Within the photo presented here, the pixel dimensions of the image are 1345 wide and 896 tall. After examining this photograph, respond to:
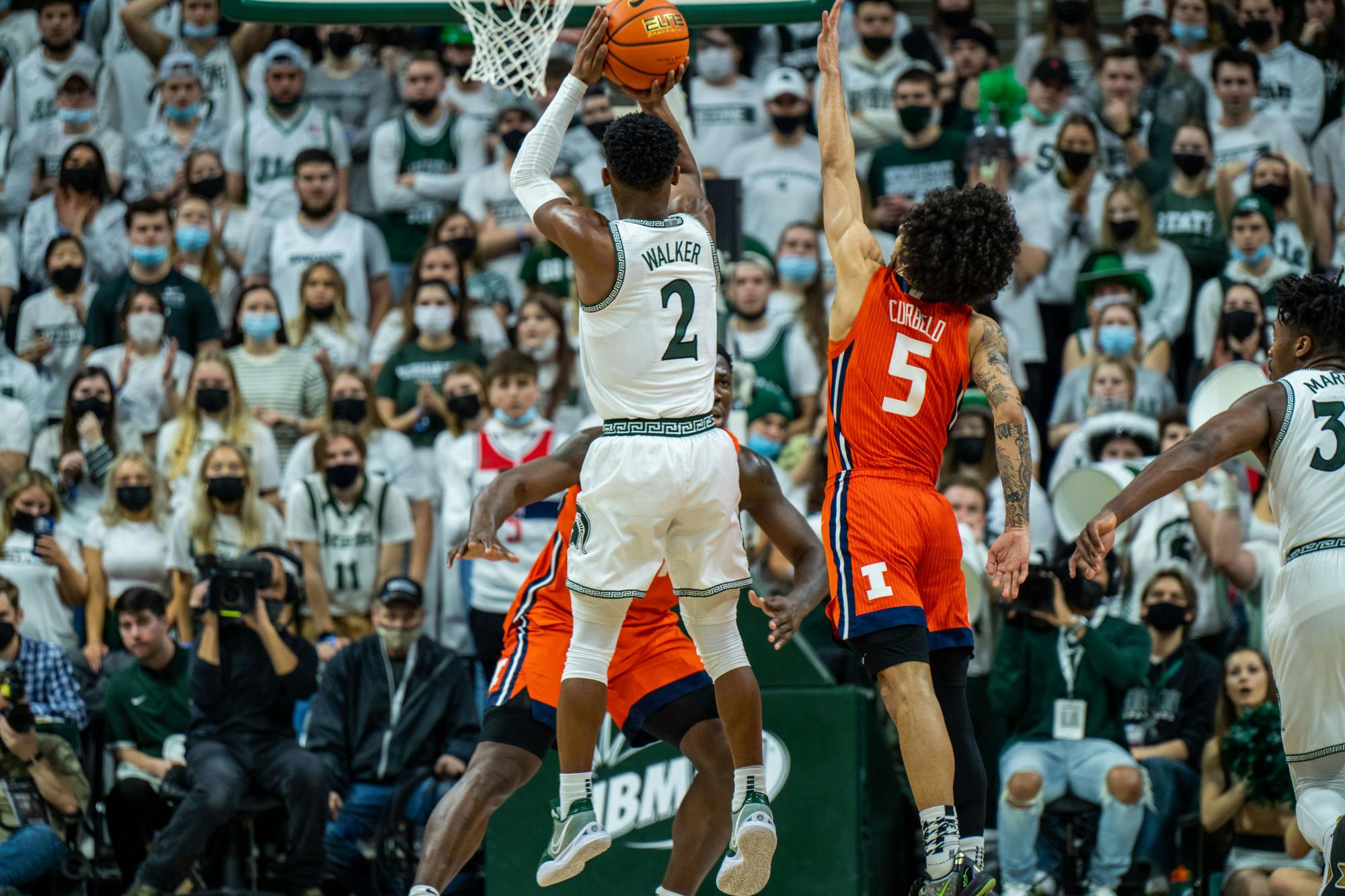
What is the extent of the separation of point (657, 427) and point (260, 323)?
720cm

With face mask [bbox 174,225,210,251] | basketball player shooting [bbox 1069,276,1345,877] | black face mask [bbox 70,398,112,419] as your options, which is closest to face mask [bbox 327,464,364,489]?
black face mask [bbox 70,398,112,419]

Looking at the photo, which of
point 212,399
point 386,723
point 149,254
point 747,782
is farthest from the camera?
point 149,254

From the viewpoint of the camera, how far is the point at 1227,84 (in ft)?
48.0

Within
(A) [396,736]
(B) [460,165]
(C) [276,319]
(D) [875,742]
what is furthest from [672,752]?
(B) [460,165]

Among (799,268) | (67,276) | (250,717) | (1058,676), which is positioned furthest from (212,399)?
(1058,676)

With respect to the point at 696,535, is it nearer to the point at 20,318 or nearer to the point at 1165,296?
the point at 1165,296

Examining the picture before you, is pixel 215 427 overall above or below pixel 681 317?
below

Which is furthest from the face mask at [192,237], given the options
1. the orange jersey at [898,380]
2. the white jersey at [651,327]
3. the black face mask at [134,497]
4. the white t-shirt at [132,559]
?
the orange jersey at [898,380]

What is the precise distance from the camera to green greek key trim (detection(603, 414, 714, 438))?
7.43 meters

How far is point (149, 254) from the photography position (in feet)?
47.8

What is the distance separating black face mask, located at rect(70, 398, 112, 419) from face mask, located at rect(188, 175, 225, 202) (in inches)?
102

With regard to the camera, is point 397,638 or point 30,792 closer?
point 30,792

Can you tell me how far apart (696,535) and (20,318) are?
9494mm

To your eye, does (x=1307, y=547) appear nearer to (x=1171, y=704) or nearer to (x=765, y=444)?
(x=1171, y=704)
